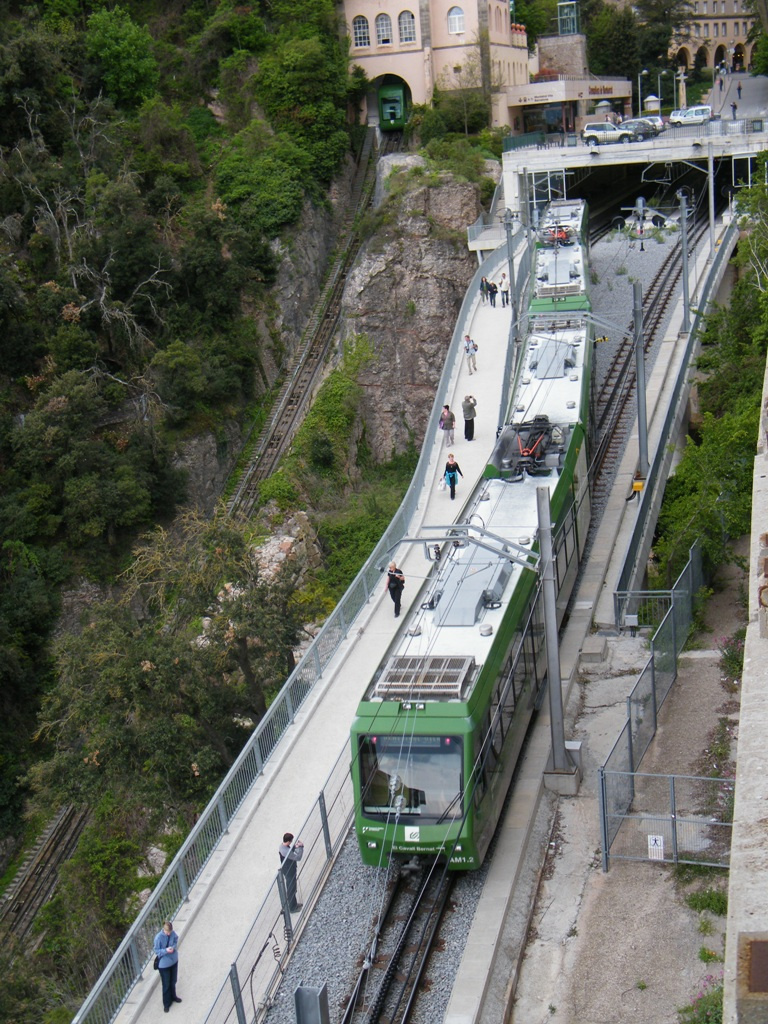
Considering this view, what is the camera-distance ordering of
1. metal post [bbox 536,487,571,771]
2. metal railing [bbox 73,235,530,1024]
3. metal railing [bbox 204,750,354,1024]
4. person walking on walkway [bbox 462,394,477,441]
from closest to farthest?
metal railing [bbox 204,750,354,1024] → metal railing [bbox 73,235,530,1024] → metal post [bbox 536,487,571,771] → person walking on walkway [bbox 462,394,477,441]

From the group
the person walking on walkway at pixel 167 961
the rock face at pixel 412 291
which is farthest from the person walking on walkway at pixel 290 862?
the rock face at pixel 412 291

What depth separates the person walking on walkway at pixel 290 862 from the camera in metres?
15.7

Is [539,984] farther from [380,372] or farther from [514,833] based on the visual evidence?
[380,372]

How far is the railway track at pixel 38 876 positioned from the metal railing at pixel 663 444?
17.8 meters

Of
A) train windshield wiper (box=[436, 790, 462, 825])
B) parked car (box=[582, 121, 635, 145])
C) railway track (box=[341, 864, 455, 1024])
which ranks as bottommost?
railway track (box=[341, 864, 455, 1024])

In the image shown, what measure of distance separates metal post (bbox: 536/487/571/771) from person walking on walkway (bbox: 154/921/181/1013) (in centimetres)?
655

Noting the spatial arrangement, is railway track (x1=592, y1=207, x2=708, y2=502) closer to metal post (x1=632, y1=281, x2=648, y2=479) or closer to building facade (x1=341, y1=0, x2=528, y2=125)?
metal post (x1=632, y1=281, x2=648, y2=479)

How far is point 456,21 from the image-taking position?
199ft

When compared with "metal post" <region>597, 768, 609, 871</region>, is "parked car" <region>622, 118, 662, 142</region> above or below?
above

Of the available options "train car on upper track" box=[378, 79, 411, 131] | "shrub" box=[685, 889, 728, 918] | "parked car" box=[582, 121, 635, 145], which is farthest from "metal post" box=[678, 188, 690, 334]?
"train car on upper track" box=[378, 79, 411, 131]

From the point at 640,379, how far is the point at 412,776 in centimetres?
1562

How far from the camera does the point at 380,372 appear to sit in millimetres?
50406

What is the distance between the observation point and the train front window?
1497 centimetres

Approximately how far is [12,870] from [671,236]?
125 ft
